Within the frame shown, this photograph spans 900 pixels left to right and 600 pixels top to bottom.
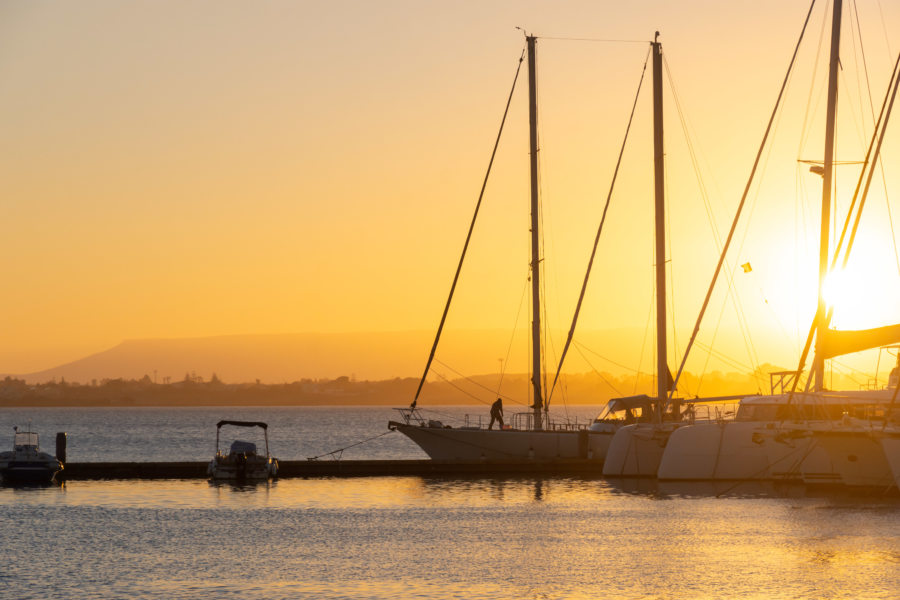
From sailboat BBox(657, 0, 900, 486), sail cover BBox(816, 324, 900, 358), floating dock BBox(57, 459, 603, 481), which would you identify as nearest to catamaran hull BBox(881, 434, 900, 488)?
sailboat BBox(657, 0, 900, 486)

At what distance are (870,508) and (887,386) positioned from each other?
8.95 metres

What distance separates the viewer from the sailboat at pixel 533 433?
52344mm

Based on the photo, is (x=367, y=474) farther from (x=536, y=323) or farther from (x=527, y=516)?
(x=527, y=516)

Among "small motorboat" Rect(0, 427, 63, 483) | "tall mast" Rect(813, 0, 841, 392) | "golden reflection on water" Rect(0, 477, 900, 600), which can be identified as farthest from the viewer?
"small motorboat" Rect(0, 427, 63, 483)

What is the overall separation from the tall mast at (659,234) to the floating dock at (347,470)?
5.30 metres

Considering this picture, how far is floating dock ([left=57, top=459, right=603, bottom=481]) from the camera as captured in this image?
51.7 metres

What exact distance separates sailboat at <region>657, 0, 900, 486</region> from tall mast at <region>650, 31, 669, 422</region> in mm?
4561

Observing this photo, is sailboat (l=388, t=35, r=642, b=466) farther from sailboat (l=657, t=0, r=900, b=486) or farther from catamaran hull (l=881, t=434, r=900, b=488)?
catamaran hull (l=881, t=434, r=900, b=488)

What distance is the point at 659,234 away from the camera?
49938mm

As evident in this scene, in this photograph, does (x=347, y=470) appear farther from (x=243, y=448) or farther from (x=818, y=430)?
(x=818, y=430)

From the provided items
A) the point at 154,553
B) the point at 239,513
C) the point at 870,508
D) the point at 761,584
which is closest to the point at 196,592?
the point at 154,553

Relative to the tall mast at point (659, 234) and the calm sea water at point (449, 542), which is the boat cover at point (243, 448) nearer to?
the calm sea water at point (449, 542)

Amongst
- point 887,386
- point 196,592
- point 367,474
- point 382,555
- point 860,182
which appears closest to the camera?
point 196,592

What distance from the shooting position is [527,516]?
1476 inches
